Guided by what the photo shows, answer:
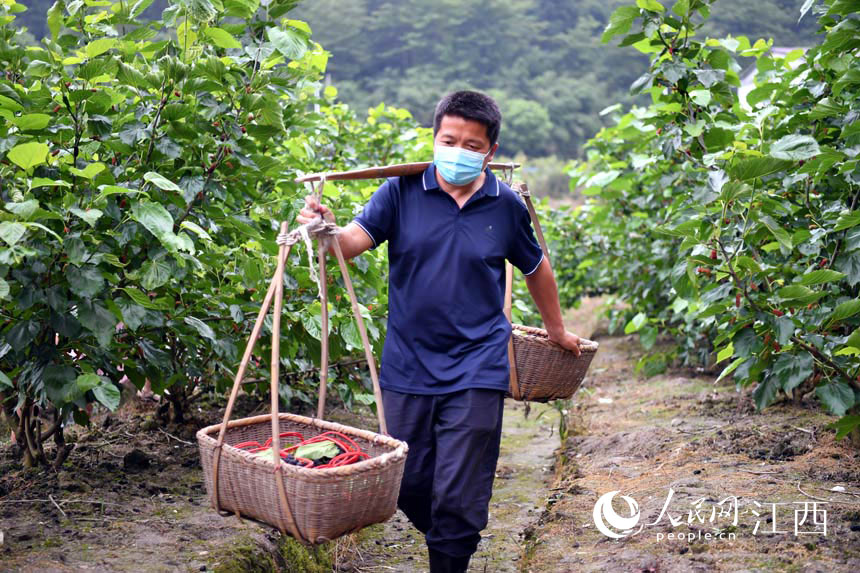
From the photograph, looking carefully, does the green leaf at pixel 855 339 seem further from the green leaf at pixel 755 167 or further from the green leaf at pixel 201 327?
the green leaf at pixel 201 327

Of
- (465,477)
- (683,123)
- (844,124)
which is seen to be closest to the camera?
(465,477)

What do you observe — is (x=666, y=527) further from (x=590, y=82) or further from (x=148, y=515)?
(x=590, y=82)

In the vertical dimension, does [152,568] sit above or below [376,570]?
above

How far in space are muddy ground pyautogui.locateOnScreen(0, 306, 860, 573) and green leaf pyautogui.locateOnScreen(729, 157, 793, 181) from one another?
1244 millimetres

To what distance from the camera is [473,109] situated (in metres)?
2.86

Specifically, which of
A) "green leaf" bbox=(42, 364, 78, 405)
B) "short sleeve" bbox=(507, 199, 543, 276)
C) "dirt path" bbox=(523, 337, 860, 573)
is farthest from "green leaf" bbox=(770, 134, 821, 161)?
"green leaf" bbox=(42, 364, 78, 405)

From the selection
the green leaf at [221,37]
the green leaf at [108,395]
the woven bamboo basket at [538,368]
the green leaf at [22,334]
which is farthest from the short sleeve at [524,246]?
the green leaf at [22,334]

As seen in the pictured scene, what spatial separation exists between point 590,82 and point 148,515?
36988mm

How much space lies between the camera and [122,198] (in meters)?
3.13

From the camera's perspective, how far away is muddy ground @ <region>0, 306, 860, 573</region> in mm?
3057

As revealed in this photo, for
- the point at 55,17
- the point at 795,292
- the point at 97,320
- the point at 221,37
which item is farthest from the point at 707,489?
the point at 55,17

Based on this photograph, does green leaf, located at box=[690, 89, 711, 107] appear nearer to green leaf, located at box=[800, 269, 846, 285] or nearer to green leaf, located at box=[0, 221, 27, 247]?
green leaf, located at box=[800, 269, 846, 285]

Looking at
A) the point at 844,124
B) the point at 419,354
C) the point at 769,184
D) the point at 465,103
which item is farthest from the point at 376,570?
the point at 844,124

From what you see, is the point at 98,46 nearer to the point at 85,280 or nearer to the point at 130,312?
the point at 85,280
